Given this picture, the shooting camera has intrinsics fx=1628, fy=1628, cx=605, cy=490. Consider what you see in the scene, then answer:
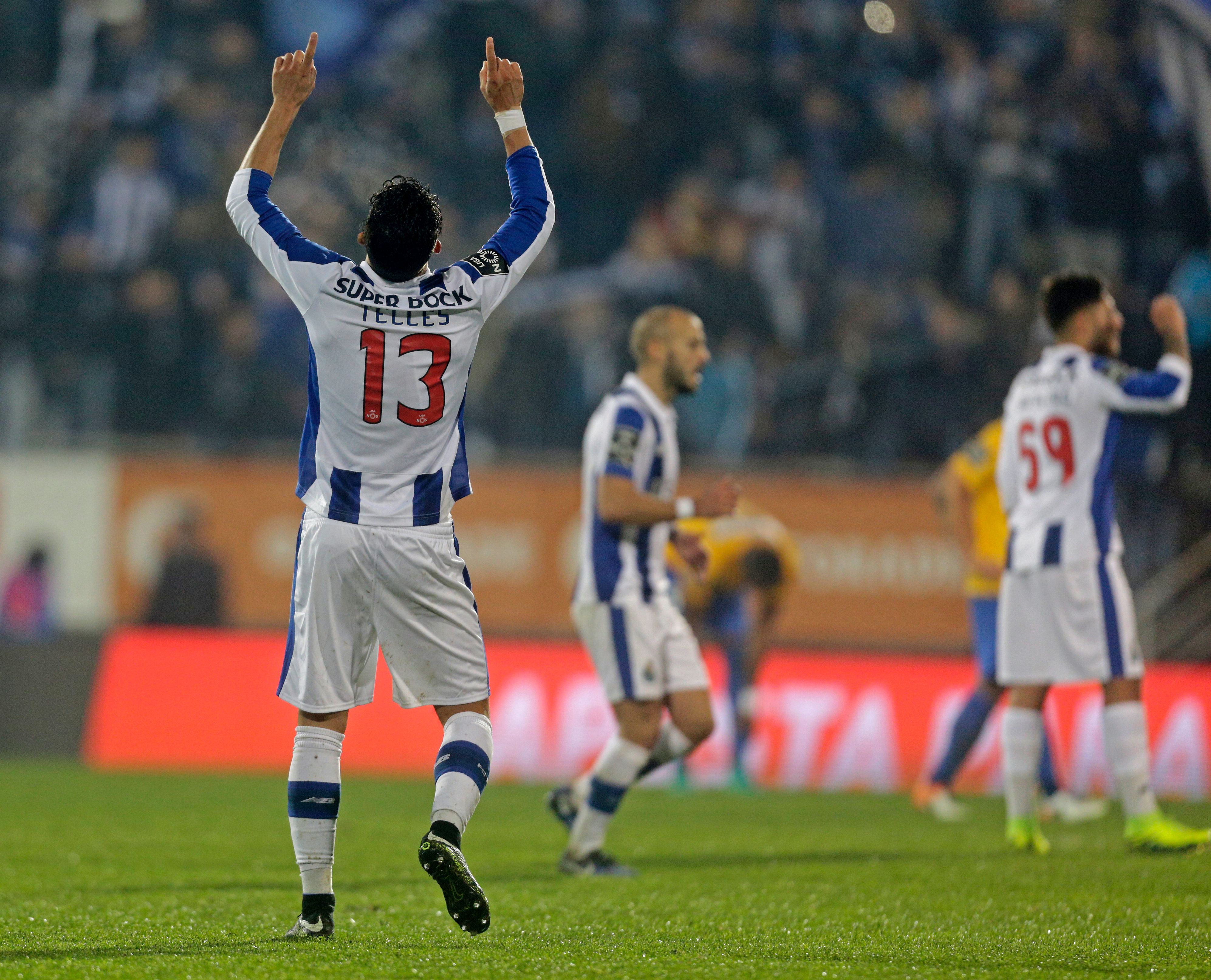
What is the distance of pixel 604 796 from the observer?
5.79m

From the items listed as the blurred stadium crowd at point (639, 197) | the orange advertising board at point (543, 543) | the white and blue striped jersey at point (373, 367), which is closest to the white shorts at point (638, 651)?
the white and blue striped jersey at point (373, 367)

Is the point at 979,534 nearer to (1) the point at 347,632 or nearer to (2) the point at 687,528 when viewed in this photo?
(2) the point at 687,528

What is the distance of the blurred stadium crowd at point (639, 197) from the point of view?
14281 millimetres

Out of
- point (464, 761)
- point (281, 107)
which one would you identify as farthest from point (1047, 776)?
point (281, 107)

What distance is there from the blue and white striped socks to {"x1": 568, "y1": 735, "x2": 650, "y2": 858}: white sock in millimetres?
1669

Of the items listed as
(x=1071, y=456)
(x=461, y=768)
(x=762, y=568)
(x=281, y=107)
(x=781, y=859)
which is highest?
(x=281, y=107)

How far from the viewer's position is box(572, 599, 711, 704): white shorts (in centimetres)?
591

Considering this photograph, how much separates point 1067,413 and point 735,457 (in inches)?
306

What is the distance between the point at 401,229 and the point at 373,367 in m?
0.34

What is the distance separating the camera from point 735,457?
1411cm

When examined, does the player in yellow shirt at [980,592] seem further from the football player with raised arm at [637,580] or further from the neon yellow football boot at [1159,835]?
the football player with raised arm at [637,580]

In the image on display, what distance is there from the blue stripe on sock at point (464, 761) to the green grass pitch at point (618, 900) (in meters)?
0.41

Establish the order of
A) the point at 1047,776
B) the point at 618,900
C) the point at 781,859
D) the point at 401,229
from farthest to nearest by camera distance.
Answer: the point at 1047,776 < the point at 781,859 < the point at 618,900 < the point at 401,229

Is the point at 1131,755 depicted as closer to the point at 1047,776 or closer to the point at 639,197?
the point at 1047,776
